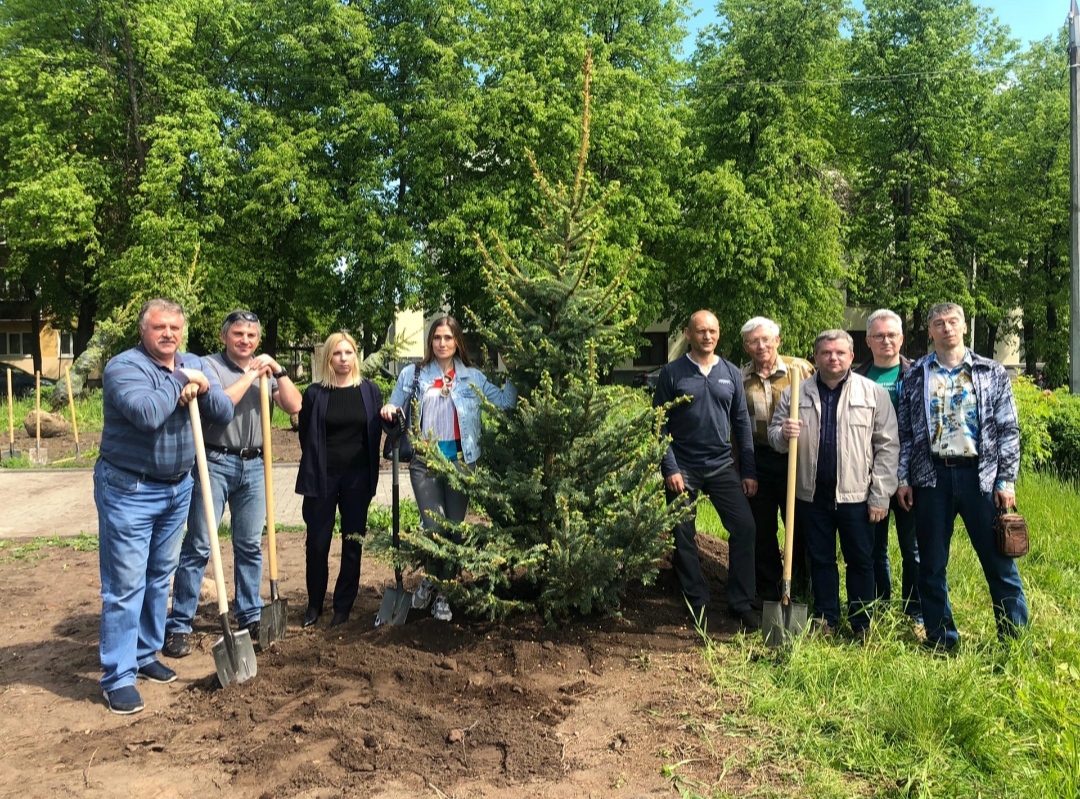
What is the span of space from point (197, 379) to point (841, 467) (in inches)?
140

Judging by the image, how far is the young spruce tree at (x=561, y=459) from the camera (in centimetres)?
423

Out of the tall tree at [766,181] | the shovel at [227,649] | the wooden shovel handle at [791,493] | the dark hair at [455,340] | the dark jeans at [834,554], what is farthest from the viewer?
the tall tree at [766,181]

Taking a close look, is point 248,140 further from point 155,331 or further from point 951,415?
point 951,415

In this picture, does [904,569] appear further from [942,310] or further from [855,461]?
[942,310]

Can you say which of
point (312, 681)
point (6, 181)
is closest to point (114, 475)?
point (312, 681)

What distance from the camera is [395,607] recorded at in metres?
4.81

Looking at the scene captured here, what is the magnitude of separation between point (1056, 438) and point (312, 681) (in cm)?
938

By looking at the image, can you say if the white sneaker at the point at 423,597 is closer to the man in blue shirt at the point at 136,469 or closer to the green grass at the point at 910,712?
the man in blue shirt at the point at 136,469

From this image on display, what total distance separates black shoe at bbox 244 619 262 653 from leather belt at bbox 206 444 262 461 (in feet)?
3.34

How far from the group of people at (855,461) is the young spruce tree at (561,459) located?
1.19 ft

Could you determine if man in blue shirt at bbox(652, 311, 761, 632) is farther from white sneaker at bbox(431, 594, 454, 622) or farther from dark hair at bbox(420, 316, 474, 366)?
white sneaker at bbox(431, 594, 454, 622)

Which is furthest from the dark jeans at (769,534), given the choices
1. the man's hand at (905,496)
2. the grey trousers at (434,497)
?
the grey trousers at (434,497)

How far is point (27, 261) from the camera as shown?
86.4 ft

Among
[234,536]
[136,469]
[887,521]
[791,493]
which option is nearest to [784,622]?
[791,493]
